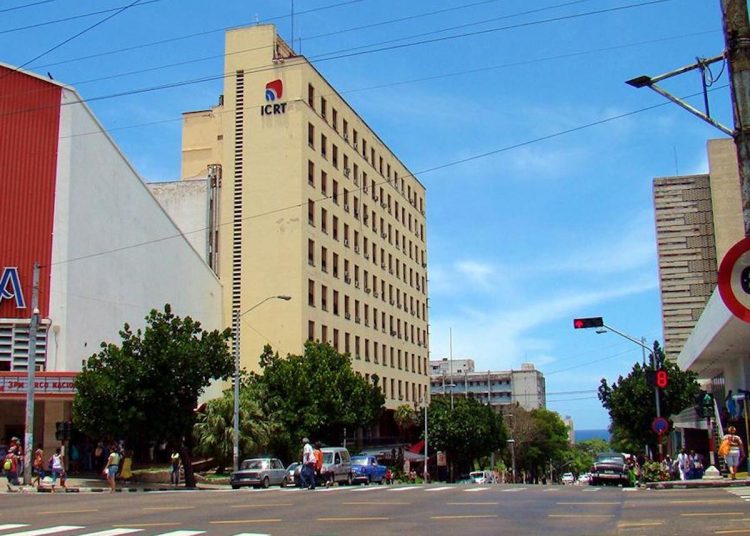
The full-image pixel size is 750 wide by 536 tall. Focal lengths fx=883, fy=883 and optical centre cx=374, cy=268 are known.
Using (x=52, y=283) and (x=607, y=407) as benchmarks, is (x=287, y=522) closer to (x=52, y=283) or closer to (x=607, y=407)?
(x=52, y=283)

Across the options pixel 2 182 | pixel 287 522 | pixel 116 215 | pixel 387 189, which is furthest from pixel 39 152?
pixel 387 189

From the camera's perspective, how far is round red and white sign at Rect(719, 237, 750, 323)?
677 cm

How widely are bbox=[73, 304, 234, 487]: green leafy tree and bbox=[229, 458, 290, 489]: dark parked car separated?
234cm

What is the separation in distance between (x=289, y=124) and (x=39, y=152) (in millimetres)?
21694

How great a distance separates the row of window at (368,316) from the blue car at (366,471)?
698 inches

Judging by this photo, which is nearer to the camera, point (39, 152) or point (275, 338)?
point (39, 152)

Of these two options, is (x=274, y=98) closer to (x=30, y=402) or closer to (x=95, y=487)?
(x=30, y=402)

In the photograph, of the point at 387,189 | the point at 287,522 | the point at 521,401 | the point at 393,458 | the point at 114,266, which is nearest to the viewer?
the point at 287,522

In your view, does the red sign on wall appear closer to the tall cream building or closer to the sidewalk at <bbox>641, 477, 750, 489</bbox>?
the tall cream building

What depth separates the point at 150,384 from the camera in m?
36.7

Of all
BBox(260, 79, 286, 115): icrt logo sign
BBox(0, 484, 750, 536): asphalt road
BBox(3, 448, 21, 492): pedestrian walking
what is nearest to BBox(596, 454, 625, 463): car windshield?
BBox(0, 484, 750, 536): asphalt road

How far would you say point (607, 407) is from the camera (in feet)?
181

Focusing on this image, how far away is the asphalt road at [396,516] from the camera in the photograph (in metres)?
14.1

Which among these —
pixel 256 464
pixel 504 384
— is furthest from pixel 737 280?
pixel 504 384
